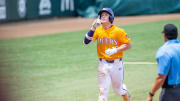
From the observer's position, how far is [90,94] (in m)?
8.55

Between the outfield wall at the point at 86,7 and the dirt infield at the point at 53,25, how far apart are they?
0.48 m

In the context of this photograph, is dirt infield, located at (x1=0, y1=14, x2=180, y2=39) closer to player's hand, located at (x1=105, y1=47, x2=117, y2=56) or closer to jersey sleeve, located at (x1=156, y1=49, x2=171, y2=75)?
player's hand, located at (x1=105, y1=47, x2=117, y2=56)

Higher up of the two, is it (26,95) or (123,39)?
(123,39)

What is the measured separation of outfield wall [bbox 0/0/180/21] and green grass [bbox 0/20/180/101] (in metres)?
5.68

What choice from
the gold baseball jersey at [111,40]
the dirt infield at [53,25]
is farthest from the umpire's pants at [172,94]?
the dirt infield at [53,25]

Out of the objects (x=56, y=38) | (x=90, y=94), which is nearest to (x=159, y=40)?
(x=56, y=38)

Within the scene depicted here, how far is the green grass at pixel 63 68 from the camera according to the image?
8.62 m

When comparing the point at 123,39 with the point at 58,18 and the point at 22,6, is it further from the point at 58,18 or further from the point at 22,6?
the point at 58,18

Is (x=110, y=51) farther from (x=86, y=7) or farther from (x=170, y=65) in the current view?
(x=86, y=7)

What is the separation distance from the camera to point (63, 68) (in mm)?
11164

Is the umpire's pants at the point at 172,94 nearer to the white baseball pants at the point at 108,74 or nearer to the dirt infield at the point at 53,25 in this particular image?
the white baseball pants at the point at 108,74

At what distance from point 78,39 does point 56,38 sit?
1035 millimetres

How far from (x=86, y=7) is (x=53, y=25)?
4.41 metres

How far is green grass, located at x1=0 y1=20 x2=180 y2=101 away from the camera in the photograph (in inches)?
339
